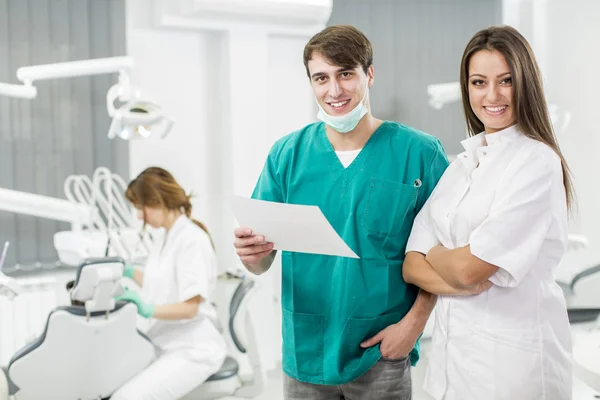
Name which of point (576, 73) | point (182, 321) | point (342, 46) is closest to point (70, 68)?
point (182, 321)

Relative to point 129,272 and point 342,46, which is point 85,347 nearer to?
point 129,272

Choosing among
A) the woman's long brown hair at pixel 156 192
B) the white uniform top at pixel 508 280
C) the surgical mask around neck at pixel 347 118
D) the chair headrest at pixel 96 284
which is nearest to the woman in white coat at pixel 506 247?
the white uniform top at pixel 508 280

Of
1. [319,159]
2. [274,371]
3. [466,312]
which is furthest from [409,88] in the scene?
[466,312]

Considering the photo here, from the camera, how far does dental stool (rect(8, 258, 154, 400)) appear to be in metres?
2.04

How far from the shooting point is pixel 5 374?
7.28 feet

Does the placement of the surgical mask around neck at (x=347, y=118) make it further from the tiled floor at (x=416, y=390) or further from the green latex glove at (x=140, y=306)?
the tiled floor at (x=416, y=390)

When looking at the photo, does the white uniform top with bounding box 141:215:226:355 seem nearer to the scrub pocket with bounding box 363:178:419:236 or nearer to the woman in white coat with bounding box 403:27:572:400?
the scrub pocket with bounding box 363:178:419:236

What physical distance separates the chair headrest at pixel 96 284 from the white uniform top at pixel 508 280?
44.1 inches

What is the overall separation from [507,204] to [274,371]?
250 cm

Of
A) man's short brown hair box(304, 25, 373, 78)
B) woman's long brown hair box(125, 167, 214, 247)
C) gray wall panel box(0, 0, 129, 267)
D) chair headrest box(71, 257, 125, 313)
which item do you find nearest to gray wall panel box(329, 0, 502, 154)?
gray wall panel box(0, 0, 129, 267)

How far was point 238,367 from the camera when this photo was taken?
249 centimetres

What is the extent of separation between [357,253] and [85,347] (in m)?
1.04

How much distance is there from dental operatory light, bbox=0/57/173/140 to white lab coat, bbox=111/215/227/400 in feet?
1.34

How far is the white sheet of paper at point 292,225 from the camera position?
1271mm
